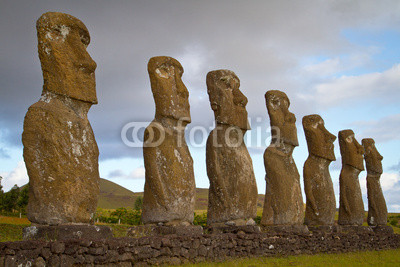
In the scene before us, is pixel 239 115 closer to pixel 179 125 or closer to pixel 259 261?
pixel 179 125

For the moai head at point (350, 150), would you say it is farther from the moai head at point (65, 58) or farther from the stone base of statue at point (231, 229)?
the moai head at point (65, 58)

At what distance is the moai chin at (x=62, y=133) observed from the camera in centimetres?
777

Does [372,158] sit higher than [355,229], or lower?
higher

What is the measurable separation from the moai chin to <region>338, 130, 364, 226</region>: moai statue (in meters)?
11.5

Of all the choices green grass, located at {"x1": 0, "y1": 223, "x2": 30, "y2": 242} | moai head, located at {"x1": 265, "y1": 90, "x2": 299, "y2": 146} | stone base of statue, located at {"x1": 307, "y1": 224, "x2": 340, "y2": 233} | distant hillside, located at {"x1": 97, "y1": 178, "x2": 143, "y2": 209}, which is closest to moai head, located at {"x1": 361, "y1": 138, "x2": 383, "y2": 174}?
stone base of statue, located at {"x1": 307, "y1": 224, "x2": 340, "y2": 233}

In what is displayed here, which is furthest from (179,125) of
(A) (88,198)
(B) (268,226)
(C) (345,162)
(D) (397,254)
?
(D) (397,254)

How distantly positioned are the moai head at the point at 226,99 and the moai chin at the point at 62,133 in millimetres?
4159

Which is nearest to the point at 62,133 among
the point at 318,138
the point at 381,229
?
the point at 318,138

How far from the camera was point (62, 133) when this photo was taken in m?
8.05

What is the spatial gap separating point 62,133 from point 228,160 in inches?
194

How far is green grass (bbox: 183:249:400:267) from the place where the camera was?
10406 millimetres

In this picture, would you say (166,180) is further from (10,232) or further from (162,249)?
(10,232)

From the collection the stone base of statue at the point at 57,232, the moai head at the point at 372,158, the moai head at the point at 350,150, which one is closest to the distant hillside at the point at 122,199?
the moai head at the point at 372,158

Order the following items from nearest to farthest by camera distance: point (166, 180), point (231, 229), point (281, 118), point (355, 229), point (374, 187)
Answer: point (166, 180) → point (231, 229) → point (281, 118) → point (355, 229) → point (374, 187)
